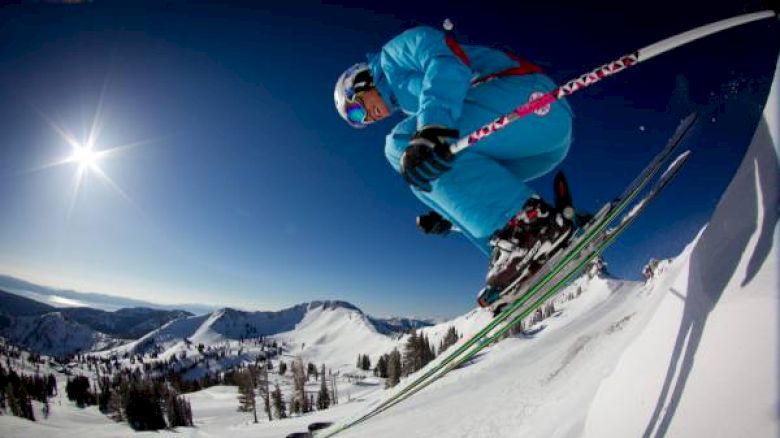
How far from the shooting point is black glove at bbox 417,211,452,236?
4195 millimetres

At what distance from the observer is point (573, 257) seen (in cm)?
300

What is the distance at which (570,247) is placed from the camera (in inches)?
116

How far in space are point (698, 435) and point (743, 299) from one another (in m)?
0.64

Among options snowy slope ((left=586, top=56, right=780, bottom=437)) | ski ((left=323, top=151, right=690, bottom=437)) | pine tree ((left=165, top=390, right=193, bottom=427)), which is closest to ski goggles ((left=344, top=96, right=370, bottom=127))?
ski ((left=323, top=151, right=690, bottom=437))

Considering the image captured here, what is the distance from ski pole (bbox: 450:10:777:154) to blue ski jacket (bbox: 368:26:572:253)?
0.49 ft

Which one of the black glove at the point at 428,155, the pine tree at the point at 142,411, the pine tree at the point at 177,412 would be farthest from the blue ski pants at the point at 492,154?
the pine tree at the point at 177,412

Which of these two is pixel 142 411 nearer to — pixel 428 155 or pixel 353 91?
pixel 353 91

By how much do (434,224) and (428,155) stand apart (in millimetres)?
1556

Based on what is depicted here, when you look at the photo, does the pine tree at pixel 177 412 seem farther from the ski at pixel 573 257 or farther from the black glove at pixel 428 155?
the black glove at pixel 428 155

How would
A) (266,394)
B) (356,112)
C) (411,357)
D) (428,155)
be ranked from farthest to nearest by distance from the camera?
(266,394) → (411,357) → (356,112) → (428,155)

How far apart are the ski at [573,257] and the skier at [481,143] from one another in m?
0.12

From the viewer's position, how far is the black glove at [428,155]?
2738mm

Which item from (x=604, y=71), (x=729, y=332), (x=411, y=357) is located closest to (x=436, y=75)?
(x=604, y=71)

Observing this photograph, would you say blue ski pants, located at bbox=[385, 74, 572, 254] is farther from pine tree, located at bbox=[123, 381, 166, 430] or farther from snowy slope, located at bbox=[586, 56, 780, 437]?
pine tree, located at bbox=[123, 381, 166, 430]
